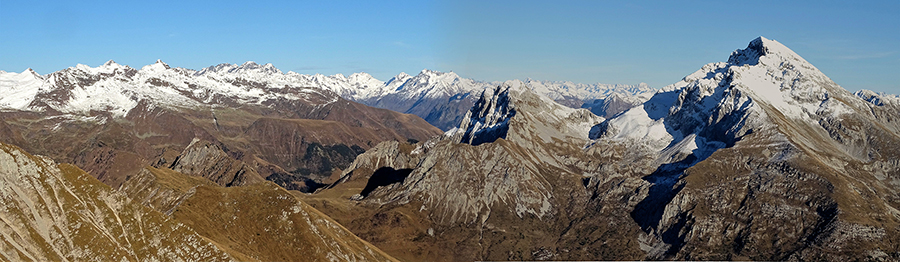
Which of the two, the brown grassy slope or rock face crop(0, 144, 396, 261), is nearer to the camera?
rock face crop(0, 144, 396, 261)

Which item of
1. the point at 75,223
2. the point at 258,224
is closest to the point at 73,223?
the point at 75,223

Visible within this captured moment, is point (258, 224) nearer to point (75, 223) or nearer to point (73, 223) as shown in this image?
point (75, 223)

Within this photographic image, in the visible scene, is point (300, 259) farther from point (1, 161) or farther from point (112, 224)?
point (1, 161)

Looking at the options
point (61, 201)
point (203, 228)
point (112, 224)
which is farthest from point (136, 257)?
point (203, 228)

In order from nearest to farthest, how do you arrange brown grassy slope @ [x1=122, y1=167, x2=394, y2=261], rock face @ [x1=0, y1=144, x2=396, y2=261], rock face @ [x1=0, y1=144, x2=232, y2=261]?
1. rock face @ [x1=0, y1=144, x2=232, y2=261]
2. rock face @ [x1=0, y1=144, x2=396, y2=261]
3. brown grassy slope @ [x1=122, y1=167, x2=394, y2=261]

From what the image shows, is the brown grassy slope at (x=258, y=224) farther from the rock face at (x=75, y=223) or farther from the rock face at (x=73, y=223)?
the rock face at (x=73, y=223)

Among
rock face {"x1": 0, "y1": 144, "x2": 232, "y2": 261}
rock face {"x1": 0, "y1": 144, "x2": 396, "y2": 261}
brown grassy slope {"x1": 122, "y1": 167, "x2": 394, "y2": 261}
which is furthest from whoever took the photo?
brown grassy slope {"x1": 122, "y1": 167, "x2": 394, "y2": 261}

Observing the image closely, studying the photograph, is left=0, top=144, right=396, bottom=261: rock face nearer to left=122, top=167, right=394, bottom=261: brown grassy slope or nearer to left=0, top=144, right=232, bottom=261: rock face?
left=0, top=144, right=232, bottom=261: rock face

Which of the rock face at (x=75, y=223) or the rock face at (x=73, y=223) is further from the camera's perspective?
the rock face at (x=75, y=223)

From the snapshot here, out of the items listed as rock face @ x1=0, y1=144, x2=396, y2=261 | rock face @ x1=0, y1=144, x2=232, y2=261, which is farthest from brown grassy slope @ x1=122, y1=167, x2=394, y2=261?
rock face @ x1=0, y1=144, x2=232, y2=261

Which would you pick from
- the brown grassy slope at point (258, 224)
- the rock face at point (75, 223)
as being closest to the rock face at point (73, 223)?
the rock face at point (75, 223)
